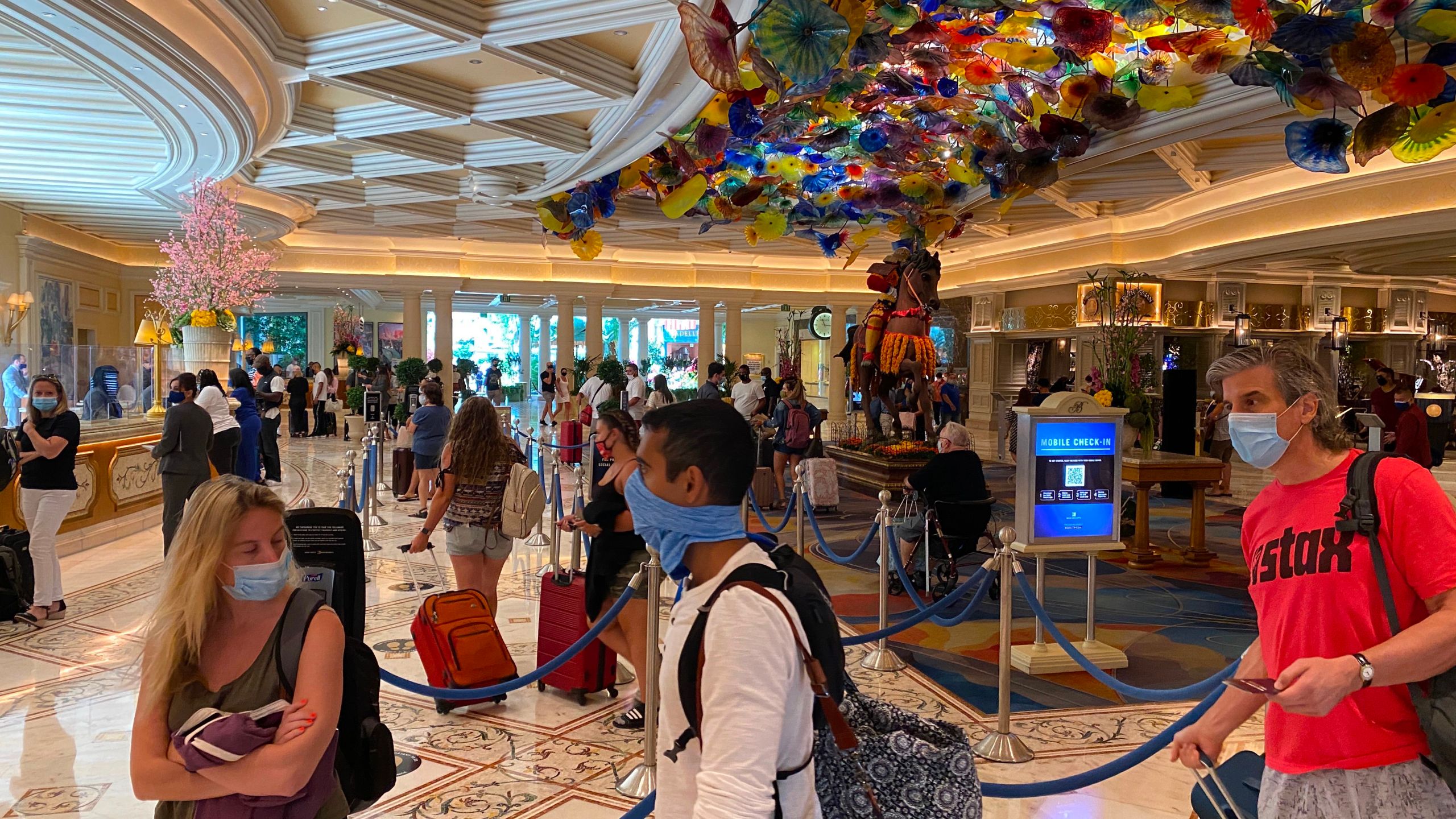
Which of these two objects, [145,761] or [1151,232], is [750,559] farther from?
[1151,232]

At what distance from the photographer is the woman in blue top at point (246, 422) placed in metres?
9.70

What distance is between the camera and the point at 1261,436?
202cm

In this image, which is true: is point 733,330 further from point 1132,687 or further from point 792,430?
point 1132,687

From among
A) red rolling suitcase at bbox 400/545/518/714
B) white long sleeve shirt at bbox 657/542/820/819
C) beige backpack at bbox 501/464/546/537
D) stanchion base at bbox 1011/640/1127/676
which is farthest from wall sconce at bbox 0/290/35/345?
white long sleeve shirt at bbox 657/542/820/819

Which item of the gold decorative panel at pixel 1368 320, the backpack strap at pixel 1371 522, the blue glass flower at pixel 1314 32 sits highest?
the blue glass flower at pixel 1314 32

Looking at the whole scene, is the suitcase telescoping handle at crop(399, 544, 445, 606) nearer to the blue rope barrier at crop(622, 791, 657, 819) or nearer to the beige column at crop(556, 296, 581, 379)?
the blue rope barrier at crop(622, 791, 657, 819)

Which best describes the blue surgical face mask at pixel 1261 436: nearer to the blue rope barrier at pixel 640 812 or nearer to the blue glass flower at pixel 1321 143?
the blue rope barrier at pixel 640 812

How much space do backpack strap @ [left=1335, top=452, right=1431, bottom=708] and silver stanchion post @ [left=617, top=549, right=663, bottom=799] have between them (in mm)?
2206

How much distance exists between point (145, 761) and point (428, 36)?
19.8ft

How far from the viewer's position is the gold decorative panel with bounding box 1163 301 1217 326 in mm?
15961

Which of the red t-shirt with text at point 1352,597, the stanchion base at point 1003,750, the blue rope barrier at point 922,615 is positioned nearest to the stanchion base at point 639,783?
the blue rope barrier at point 922,615

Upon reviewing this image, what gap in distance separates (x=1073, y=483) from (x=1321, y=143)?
2.31m

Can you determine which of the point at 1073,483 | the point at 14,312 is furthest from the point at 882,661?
the point at 14,312

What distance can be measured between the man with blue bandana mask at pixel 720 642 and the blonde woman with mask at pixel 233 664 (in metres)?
0.80
